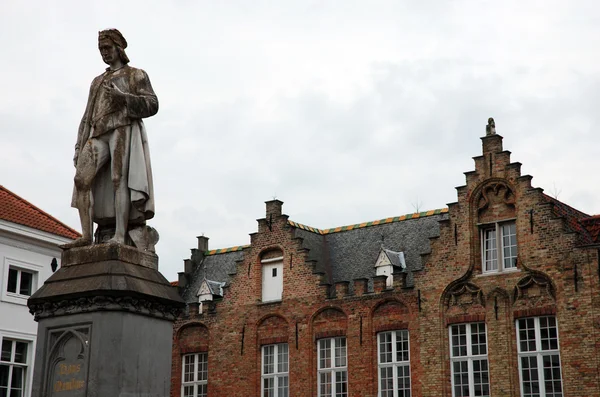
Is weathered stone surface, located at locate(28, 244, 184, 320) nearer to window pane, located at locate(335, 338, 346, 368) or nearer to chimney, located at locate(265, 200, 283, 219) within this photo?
window pane, located at locate(335, 338, 346, 368)

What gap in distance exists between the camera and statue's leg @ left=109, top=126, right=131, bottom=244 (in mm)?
9559

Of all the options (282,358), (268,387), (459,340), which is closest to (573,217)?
(459,340)

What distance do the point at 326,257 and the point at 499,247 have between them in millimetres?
8100

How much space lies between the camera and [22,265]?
2473 centimetres

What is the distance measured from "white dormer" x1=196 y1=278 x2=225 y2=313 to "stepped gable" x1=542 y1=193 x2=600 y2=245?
13.5m

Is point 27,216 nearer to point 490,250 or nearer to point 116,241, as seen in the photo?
point 490,250

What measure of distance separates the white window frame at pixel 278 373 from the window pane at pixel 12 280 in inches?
441

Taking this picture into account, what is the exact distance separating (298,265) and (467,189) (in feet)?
23.3

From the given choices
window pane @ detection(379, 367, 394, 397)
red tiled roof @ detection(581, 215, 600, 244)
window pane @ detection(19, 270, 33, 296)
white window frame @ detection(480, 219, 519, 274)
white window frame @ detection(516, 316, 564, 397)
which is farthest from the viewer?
window pane @ detection(379, 367, 394, 397)

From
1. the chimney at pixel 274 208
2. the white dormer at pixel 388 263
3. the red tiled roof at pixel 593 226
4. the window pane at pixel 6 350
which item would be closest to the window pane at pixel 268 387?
the white dormer at pixel 388 263

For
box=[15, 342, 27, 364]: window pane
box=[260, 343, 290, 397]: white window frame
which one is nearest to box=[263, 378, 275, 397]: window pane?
box=[260, 343, 290, 397]: white window frame

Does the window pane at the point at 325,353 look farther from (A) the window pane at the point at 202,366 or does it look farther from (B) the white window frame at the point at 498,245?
(B) the white window frame at the point at 498,245

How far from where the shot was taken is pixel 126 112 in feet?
32.0

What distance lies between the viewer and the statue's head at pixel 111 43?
991 cm
